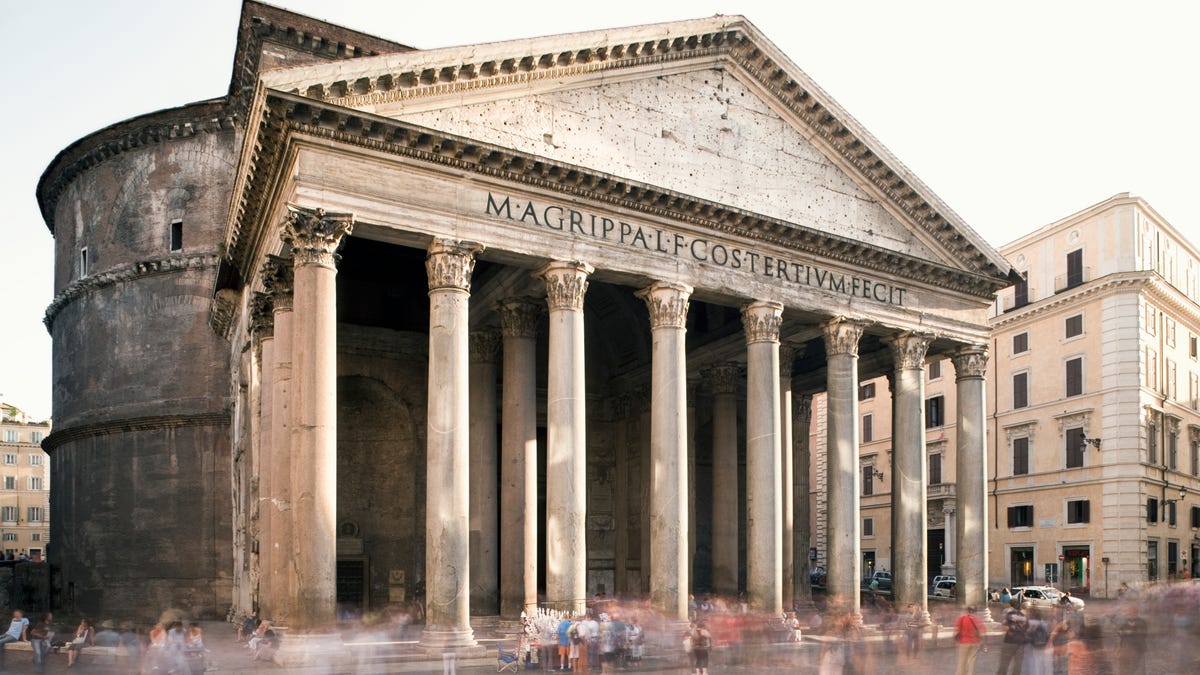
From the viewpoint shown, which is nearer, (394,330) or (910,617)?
(910,617)

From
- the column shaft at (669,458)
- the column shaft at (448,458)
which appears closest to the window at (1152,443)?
the column shaft at (669,458)

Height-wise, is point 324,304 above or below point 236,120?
below

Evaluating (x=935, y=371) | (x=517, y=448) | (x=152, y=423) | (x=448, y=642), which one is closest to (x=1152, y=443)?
(x=935, y=371)

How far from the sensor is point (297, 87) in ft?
53.0

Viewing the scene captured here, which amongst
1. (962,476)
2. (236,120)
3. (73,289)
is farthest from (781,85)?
(73,289)

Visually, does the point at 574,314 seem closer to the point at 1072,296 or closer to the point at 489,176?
the point at 489,176

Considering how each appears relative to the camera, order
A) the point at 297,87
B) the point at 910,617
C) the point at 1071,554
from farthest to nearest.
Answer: the point at 1071,554 → the point at 910,617 → the point at 297,87

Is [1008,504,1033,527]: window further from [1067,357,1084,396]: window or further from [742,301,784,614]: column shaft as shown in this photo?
[742,301,784,614]: column shaft

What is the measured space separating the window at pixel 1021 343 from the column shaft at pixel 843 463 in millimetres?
18834

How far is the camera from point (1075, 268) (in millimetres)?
37625

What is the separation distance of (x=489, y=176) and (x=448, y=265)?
180 cm

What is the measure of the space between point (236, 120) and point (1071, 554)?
30189 mm

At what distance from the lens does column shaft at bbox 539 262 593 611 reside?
18.5 m

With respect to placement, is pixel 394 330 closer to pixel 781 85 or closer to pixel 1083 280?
pixel 781 85
